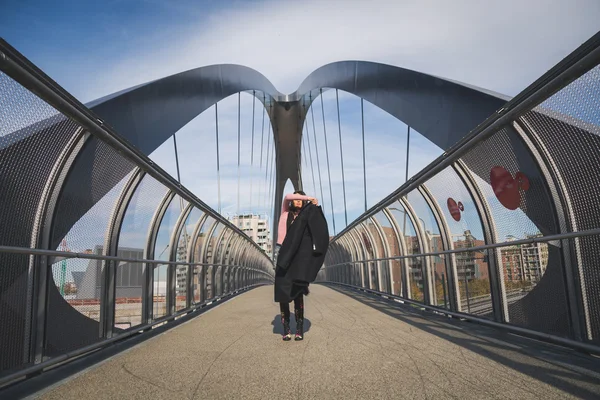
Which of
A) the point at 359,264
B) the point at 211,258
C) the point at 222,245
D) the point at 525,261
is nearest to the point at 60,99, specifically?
the point at 525,261

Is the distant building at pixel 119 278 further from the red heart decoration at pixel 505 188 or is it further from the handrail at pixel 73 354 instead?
the red heart decoration at pixel 505 188

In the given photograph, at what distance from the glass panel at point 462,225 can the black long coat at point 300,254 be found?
58.6 inches

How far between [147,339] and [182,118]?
11.2 metres

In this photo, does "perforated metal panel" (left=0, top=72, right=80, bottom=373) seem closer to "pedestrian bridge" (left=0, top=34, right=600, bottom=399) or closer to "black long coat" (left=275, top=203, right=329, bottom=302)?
"pedestrian bridge" (left=0, top=34, right=600, bottom=399)

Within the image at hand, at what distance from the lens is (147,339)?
4.23 metres

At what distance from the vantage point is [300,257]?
13.8 ft

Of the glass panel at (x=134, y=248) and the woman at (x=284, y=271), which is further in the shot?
the woman at (x=284, y=271)

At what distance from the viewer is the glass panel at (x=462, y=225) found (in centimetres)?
439

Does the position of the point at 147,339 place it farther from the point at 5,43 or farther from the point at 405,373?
→ the point at 5,43

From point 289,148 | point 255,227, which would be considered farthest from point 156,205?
point 255,227

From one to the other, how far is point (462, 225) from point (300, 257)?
6.00 ft

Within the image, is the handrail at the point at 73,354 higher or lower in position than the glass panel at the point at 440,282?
lower

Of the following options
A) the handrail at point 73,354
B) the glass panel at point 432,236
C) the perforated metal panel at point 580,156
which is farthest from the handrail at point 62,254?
the glass panel at point 432,236

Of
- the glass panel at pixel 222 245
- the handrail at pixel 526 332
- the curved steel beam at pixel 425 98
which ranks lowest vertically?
the handrail at pixel 526 332
